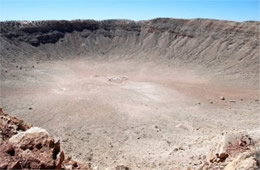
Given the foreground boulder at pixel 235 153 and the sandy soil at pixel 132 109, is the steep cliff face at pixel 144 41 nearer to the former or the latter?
the sandy soil at pixel 132 109

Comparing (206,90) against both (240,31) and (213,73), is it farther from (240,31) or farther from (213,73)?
(240,31)

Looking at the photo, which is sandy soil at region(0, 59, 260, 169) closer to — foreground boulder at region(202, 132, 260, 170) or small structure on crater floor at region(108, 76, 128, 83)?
small structure on crater floor at region(108, 76, 128, 83)

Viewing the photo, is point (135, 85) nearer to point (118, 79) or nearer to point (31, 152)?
point (118, 79)

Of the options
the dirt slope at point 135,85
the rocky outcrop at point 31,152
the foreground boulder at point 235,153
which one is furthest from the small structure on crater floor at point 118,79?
the rocky outcrop at point 31,152

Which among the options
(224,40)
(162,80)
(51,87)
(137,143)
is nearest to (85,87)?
(51,87)

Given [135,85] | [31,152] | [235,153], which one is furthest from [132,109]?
[31,152]

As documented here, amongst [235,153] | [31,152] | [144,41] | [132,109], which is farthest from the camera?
[144,41]
